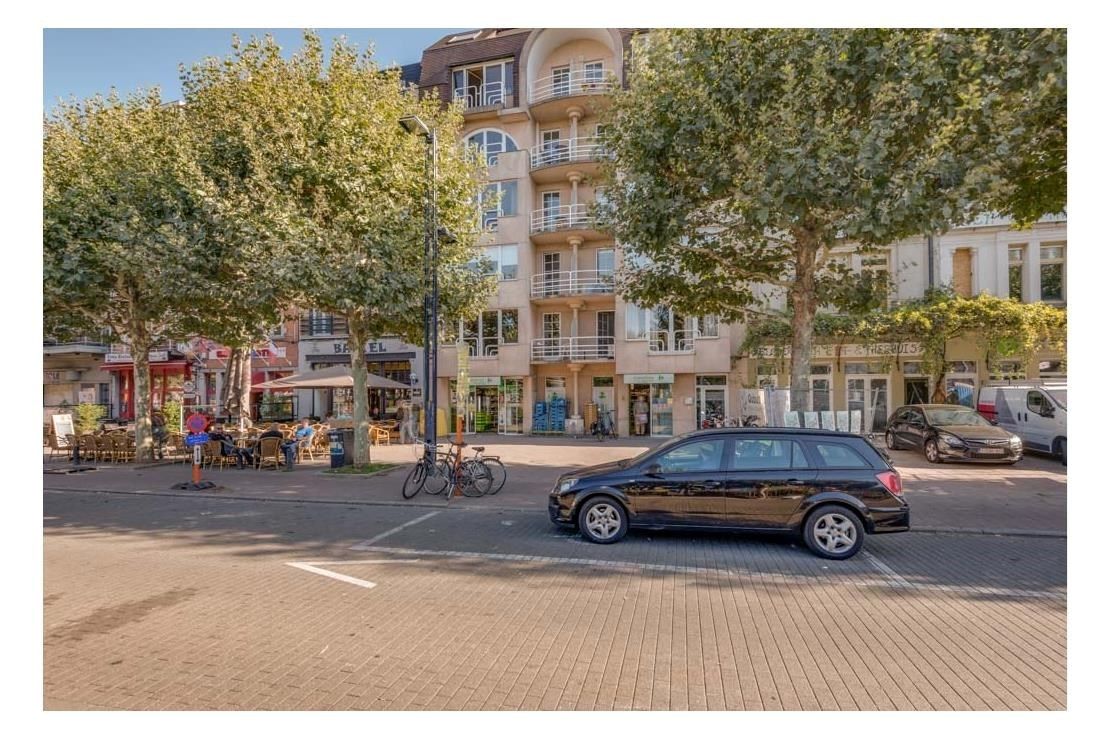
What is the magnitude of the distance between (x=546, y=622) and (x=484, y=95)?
1041 inches

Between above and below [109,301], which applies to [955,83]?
above

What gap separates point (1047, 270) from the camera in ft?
72.3

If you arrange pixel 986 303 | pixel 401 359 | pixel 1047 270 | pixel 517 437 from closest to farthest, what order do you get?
pixel 986 303 < pixel 1047 270 < pixel 517 437 < pixel 401 359

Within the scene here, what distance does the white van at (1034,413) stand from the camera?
601 inches

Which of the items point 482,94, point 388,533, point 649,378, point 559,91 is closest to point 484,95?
point 482,94

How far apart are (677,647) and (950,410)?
16015mm

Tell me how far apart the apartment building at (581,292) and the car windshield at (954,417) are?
5.63m

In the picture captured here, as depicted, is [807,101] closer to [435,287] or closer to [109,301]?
[435,287]

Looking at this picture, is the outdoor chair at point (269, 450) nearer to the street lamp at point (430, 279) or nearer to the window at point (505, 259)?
the street lamp at point (430, 279)

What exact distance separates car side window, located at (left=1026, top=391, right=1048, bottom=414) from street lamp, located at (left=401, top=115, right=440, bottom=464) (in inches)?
659

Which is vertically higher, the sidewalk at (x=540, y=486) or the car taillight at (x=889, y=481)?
the car taillight at (x=889, y=481)

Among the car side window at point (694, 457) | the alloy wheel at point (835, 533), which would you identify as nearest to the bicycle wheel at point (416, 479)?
the car side window at point (694, 457)

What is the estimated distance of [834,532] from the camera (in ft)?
22.5

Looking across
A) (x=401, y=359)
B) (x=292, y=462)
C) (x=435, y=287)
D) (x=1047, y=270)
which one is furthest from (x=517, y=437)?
(x=1047, y=270)
